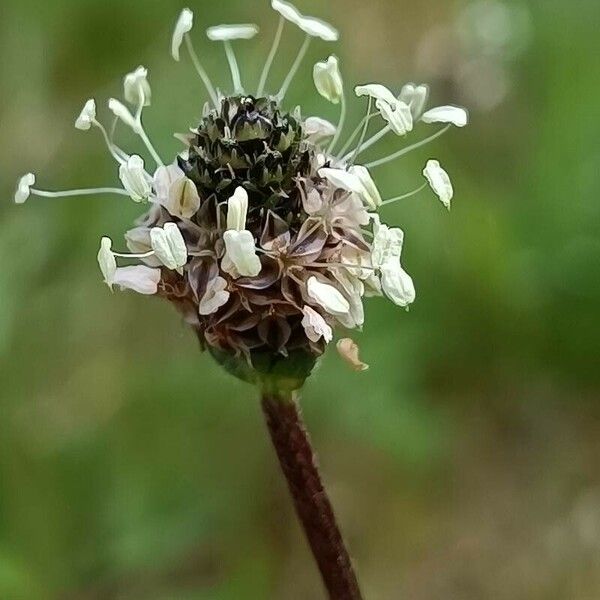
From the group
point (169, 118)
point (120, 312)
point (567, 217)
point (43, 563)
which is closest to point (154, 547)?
point (43, 563)

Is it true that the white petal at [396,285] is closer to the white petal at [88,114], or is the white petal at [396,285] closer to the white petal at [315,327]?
the white petal at [315,327]

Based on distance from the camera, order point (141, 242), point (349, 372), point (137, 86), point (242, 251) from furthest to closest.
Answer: point (349, 372) < point (137, 86) < point (141, 242) < point (242, 251)

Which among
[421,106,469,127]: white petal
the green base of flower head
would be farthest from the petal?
[421,106,469,127]: white petal

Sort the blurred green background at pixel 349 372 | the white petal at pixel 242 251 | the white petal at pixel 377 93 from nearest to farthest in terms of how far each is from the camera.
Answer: the white petal at pixel 242 251
the white petal at pixel 377 93
the blurred green background at pixel 349 372

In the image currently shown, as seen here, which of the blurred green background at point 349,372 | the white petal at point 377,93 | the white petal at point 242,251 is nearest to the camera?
the white petal at point 242,251

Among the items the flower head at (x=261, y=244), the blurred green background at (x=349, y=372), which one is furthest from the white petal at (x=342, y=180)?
the blurred green background at (x=349, y=372)

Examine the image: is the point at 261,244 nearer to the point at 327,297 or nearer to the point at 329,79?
the point at 327,297

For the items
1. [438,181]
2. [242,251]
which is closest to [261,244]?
[242,251]

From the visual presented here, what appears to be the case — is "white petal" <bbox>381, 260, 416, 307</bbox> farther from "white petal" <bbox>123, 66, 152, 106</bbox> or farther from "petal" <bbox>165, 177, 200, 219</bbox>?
"white petal" <bbox>123, 66, 152, 106</bbox>
